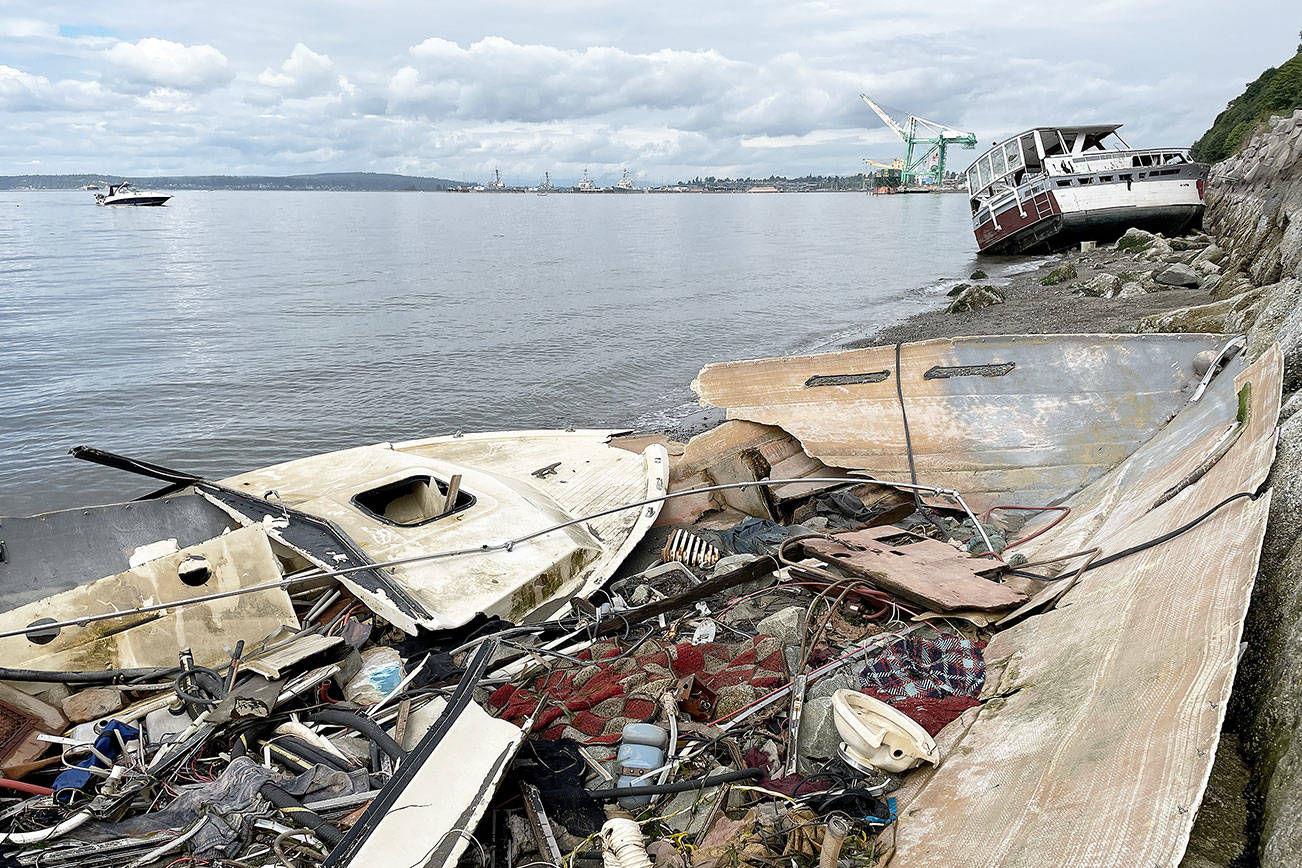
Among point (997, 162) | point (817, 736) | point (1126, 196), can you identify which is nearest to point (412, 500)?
point (817, 736)

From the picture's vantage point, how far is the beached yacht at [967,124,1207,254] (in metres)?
28.0

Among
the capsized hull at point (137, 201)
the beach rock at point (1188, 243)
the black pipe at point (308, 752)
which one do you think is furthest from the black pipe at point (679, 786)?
the capsized hull at point (137, 201)

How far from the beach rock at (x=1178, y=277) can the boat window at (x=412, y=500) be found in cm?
1826

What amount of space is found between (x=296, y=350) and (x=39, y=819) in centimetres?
2016

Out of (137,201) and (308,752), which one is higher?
(137,201)

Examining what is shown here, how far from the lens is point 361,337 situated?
24312 mm

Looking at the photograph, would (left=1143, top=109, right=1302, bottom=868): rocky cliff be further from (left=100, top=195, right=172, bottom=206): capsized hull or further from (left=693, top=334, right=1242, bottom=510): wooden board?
(left=100, top=195, right=172, bottom=206): capsized hull

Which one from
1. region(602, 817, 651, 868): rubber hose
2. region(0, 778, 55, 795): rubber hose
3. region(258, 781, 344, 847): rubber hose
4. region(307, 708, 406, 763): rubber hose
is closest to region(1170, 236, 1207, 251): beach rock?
region(602, 817, 651, 868): rubber hose

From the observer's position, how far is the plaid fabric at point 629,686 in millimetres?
4410

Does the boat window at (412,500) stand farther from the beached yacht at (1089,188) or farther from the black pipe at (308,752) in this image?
the beached yacht at (1089,188)

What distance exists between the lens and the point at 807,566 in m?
5.58

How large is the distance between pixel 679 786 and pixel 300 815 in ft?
6.12

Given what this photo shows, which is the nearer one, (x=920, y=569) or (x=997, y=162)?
(x=920, y=569)

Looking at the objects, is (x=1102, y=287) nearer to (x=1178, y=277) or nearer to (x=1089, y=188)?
(x=1178, y=277)
